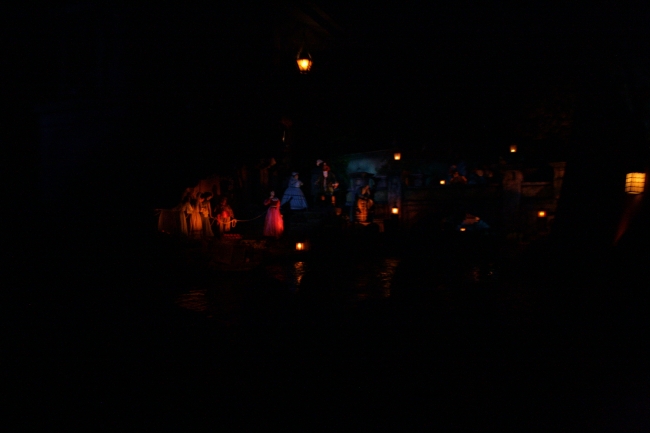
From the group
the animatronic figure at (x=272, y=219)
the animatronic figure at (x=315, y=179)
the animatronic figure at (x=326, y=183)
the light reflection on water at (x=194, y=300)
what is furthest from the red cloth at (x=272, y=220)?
the light reflection on water at (x=194, y=300)

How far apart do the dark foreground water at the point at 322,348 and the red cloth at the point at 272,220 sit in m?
5.43

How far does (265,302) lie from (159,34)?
9.56 meters

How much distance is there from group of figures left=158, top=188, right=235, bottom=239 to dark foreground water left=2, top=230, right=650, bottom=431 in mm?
2679

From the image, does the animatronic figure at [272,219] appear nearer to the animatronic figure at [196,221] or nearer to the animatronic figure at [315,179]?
the animatronic figure at [196,221]

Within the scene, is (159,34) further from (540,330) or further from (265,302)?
(540,330)

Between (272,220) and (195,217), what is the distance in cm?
294

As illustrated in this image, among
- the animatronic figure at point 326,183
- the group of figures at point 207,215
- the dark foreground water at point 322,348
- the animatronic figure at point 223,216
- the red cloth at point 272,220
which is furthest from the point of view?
the animatronic figure at point 326,183

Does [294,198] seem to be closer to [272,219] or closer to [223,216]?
[272,219]

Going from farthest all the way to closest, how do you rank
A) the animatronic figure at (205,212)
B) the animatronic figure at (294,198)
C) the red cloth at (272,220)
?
the animatronic figure at (294,198) < the red cloth at (272,220) < the animatronic figure at (205,212)

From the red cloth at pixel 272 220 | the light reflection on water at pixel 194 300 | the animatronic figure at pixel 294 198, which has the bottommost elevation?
the light reflection on water at pixel 194 300

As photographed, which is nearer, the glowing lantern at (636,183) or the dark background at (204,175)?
the dark background at (204,175)

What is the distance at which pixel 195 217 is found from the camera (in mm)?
14969

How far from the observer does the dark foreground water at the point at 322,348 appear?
14.1 feet

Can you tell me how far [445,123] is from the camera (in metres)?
26.3
